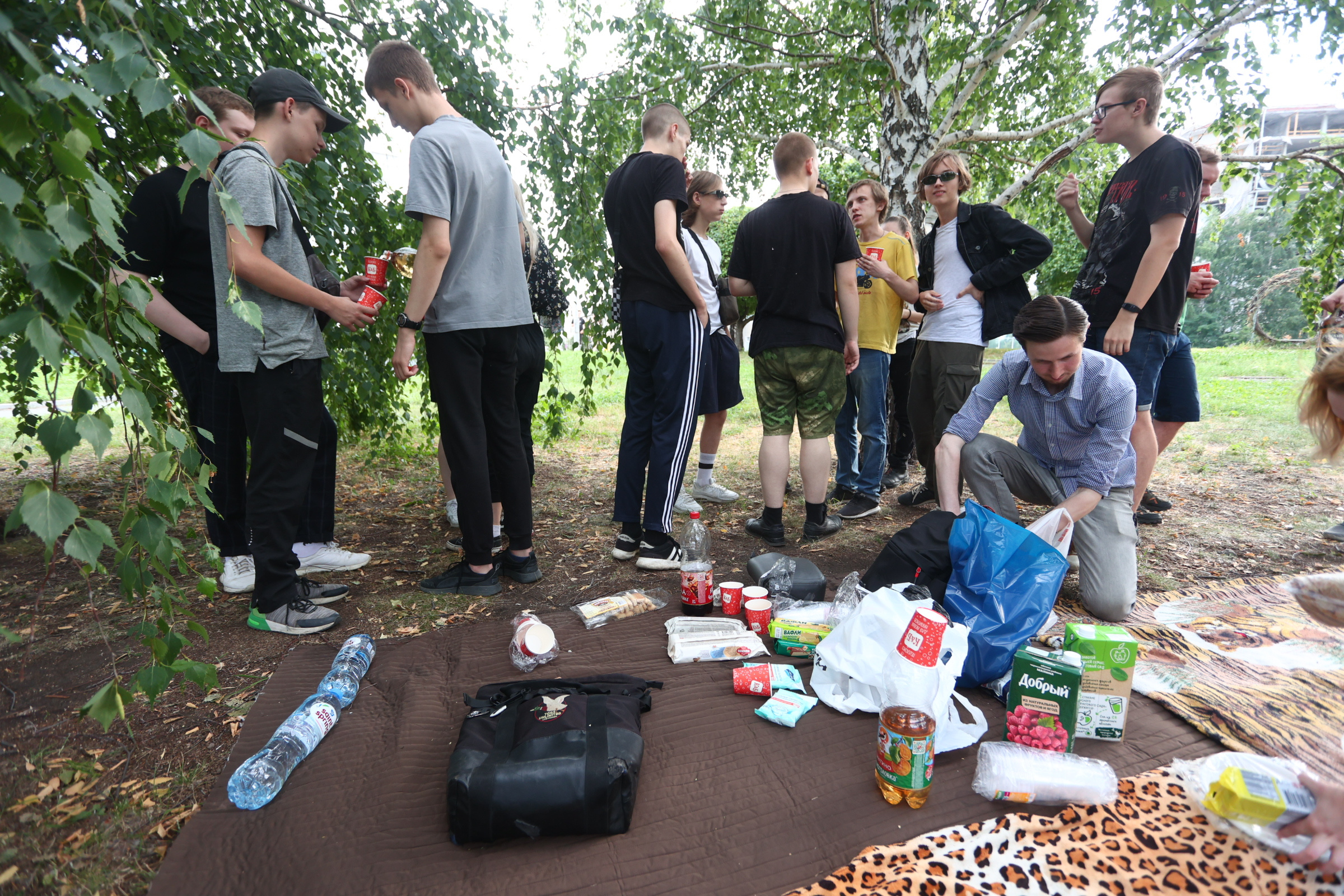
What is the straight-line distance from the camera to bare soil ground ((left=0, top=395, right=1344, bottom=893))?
1574 millimetres

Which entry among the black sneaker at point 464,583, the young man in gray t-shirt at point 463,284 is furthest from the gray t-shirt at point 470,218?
the black sneaker at point 464,583

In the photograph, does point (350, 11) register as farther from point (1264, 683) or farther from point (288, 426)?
point (1264, 683)

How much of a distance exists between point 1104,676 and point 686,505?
2.54 metres

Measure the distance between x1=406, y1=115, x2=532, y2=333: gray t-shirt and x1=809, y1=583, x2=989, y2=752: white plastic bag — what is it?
1.72 meters

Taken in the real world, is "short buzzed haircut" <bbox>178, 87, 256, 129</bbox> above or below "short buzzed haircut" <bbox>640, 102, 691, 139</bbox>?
below

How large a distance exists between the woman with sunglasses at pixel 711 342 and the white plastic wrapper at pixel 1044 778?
205cm

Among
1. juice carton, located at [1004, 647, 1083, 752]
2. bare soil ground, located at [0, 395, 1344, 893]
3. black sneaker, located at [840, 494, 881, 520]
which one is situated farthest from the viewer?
black sneaker, located at [840, 494, 881, 520]

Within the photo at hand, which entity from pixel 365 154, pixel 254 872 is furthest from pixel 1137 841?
pixel 365 154

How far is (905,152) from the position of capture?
474cm

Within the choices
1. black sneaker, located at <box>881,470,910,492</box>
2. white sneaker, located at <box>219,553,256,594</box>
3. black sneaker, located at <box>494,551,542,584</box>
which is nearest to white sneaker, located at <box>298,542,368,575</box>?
white sneaker, located at <box>219,553,256,594</box>

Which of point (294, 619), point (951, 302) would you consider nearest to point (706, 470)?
point (951, 302)

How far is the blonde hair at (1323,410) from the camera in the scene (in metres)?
1.57

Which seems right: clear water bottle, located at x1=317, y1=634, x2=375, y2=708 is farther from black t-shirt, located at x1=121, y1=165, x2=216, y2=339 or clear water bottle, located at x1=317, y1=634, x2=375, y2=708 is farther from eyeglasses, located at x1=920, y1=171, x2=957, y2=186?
eyeglasses, located at x1=920, y1=171, x2=957, y2=186

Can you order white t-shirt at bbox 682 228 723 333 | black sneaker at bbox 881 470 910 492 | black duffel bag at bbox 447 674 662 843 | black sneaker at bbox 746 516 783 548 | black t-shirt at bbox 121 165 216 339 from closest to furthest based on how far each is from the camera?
black duffel bag at bbox 447 674 662 843, black t-shirt at bbox 121 165 216 339, white t-shirt at bbox 682 228 723 333, black sneaker at bbox 746 516 783 548, black sneaker at bbox 881 470 910 492
